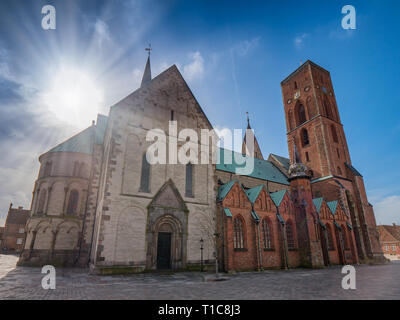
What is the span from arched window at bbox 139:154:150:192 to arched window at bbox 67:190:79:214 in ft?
34.8

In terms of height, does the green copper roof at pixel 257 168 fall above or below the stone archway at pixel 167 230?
above

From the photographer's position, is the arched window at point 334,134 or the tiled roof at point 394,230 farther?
the tiled roof at point 394,230

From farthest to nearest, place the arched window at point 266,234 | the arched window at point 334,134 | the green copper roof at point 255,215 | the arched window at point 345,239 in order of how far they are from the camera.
A: 1. the arched window at point 334,134
2. the arched window at point 345,239
3. the arched window at point 266,234
4. the green copper roof at point 255,215

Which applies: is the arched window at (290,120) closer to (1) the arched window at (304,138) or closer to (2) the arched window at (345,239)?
(1) the arched window at (304,138)

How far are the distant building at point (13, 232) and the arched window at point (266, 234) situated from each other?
55.7 metres

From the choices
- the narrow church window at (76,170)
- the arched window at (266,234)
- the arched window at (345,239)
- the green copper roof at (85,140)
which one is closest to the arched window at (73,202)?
the narrow church window at (76,170)

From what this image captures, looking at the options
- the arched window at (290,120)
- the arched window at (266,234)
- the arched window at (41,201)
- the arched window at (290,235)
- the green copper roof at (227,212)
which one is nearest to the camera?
the green copper roof at (227,212)

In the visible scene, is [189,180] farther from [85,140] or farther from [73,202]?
[85,140]

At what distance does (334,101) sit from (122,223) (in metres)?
46.2

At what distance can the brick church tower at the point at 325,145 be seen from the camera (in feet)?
113

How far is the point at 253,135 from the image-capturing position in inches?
2221

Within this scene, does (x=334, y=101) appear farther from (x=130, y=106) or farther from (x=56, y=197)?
(x=56, y=197)

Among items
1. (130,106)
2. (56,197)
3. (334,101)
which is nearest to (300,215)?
(130,106)

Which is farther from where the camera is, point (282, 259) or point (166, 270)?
point (282, 259)
